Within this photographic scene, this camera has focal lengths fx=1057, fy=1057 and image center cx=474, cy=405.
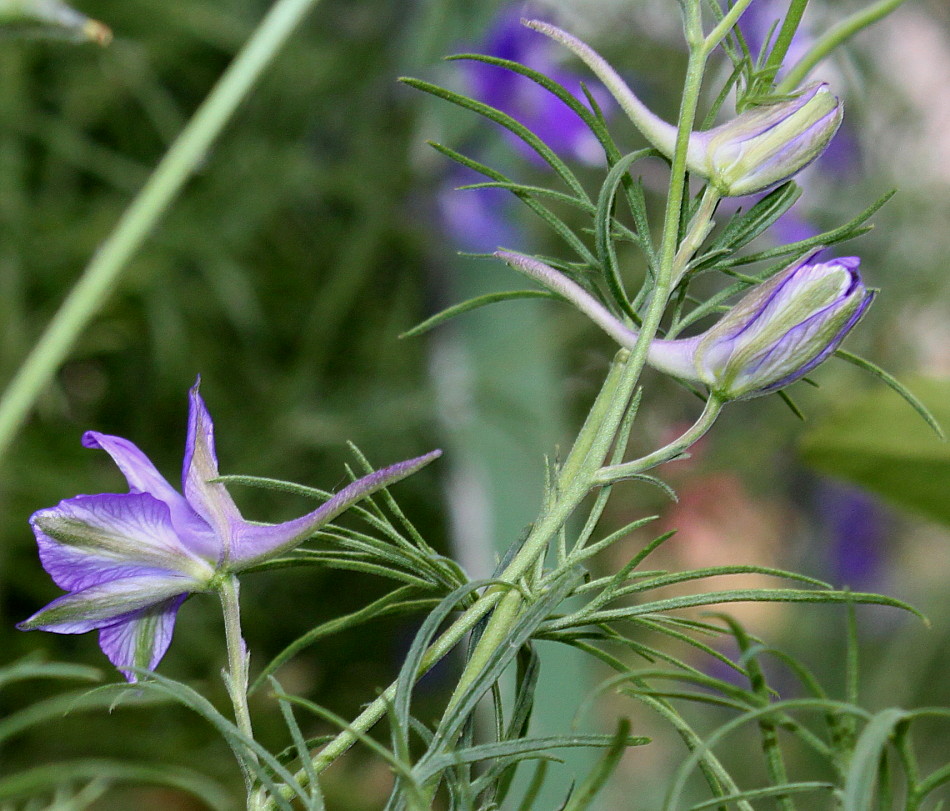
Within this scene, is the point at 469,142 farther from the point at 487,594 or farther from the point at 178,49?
the point at 487,594

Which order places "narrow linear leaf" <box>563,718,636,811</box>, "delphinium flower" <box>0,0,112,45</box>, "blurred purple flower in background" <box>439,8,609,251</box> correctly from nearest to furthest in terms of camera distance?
"narrow linear leaf" <box>563,718,636,811</box>, "delphinium flower" <box>0,0,112,45</box>, "blurred purple flower in background" <box>439,8,609,251</box>

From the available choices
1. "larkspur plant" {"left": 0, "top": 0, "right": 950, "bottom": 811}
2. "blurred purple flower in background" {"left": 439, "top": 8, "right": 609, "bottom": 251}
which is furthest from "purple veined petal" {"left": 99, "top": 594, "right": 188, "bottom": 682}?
"blurred purple flower in background" {"left": 439, "top": 8, "right": 609, "bottom": 251}

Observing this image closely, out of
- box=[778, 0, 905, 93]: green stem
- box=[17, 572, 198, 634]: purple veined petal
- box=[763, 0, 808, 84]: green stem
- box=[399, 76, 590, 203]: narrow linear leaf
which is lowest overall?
box=[17, 572, 198, 634]: purple veined petal

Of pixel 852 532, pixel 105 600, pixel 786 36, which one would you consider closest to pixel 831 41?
pixel 786 36

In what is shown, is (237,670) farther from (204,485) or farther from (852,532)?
(852,532)

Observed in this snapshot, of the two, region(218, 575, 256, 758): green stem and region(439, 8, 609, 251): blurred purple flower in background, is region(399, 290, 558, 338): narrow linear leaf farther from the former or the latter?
region(439, 8, 609, 251): blurred purple flower in background

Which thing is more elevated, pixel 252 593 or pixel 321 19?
pixel 321 19

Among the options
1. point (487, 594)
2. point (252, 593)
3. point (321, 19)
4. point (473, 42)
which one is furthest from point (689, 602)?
point (321, 19)
